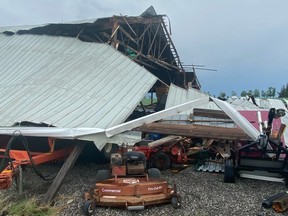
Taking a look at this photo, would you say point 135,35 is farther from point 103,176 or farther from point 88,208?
point 88,208

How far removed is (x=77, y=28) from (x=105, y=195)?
1116cm

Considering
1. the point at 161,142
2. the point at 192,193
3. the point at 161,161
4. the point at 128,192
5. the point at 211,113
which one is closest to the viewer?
the point at 128,192

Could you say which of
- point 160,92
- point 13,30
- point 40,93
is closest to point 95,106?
point 40,93

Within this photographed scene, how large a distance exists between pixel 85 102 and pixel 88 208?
416 centimetres

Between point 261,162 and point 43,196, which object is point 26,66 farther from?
point 261,162

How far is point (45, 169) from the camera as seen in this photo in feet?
30.1

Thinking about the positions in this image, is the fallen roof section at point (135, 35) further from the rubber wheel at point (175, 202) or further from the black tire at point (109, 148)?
the rubber wheel at point (175, 202)

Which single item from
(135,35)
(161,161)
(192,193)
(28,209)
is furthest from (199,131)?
(135,35)

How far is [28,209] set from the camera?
580 cm

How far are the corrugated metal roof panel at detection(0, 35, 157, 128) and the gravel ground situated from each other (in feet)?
5.34

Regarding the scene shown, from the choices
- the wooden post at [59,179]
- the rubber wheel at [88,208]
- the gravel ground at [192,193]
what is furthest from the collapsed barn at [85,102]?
the rubber wheel at [88,208]

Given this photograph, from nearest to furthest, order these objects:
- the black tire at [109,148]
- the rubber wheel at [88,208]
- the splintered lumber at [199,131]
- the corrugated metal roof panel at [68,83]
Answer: the rubber wheel at [88,208]
the black tire at [109,148]
the corrugated metal roof panel at [68,83]
the splintered lumber at [199,131]

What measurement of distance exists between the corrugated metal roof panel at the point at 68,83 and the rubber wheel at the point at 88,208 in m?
2.46

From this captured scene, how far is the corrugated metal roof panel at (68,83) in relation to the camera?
8.45 meters
